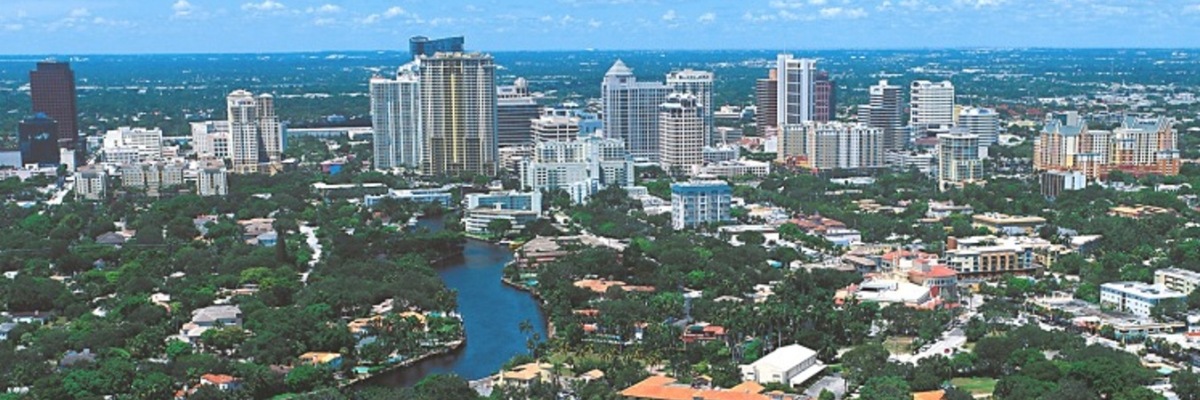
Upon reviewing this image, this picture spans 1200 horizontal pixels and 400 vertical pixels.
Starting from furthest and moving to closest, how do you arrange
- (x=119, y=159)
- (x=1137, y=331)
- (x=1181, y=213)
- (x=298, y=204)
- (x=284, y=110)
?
(x=284, y=110) < (x=119, y=159) < (x=298, y=204) < (x=1181, y=213) < (x=1137, y=331)

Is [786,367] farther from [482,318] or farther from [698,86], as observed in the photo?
[698,86]

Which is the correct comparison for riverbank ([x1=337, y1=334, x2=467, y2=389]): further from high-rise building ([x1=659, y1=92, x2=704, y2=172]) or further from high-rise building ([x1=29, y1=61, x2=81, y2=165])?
high-rise building ([x1=29, y1=61, x2=81, y2=165])

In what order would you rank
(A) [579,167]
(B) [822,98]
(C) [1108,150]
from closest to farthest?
(A) [579,167] → (C) [1108,150] → (B) [822,98]

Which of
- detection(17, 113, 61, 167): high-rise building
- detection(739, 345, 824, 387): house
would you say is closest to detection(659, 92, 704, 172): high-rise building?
detection(17, 113, 61, 167): high-rise building

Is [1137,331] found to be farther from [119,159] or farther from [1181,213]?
[119,159]

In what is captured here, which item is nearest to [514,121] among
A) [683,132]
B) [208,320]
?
[683,132]

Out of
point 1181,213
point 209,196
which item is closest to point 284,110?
point 209,196

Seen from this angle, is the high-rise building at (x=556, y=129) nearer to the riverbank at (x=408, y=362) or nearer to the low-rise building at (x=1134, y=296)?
the low-rise building at (x=1134, y=296)
